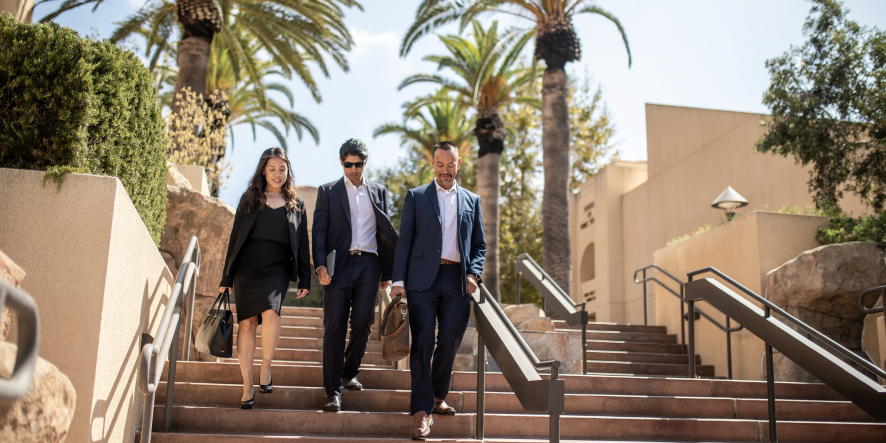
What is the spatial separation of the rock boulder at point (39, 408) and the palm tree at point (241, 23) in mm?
11209

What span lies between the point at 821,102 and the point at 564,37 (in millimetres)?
6242

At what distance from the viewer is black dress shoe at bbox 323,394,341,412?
4.88 m

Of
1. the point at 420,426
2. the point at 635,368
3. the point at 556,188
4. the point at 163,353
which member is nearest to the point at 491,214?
the point at 556,188

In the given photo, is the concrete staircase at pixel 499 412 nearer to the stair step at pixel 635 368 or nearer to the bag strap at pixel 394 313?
the bag strap at pixel 394 313

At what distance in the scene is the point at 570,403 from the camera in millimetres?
5770

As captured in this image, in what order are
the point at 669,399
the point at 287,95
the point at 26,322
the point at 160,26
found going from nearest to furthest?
1. the point at 26,322
2. the point at 669,399
3. the point at 160,26
4. the point at 287,95

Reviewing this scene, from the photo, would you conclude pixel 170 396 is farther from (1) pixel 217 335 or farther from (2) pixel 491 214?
(2) pixel 491 214

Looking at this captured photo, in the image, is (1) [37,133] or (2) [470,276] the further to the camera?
(2) [470,276]

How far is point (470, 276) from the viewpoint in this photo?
483 centimetres

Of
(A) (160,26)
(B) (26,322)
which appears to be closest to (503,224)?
(A) (160,26)

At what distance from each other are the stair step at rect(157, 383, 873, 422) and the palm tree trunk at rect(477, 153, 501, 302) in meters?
10.9

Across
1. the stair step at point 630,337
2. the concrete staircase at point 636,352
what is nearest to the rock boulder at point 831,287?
the concrete staircase at point 636,352

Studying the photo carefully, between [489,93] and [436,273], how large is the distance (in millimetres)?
15267

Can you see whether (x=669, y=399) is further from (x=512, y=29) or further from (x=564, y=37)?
(x=512, y=29)
